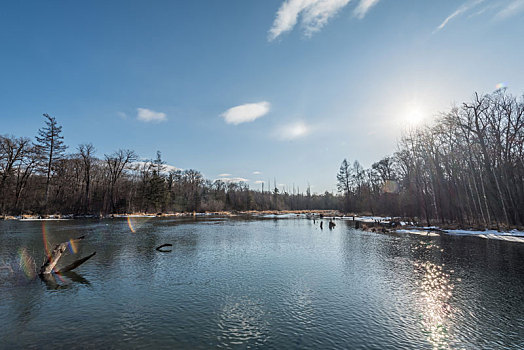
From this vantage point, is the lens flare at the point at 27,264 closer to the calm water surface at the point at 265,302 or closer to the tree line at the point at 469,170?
the calm water surface at the point at 265,302

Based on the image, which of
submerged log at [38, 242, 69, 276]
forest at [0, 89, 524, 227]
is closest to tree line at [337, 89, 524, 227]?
forest at [0, 89, 524, 227]

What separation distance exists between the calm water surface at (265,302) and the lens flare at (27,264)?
7 cm

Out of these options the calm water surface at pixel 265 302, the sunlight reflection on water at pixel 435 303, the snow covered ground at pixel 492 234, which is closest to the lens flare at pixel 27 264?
the calm water surface at pixel 265 302

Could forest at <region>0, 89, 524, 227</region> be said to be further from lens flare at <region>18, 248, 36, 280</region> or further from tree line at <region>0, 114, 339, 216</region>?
lens flare at <region>18, 248, 36, 280</region>

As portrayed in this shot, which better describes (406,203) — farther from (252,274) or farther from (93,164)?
(93,164)

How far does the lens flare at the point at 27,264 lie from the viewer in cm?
1142

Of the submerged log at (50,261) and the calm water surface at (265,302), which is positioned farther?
the submerged log at (50,261)

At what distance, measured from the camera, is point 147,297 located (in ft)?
29.2

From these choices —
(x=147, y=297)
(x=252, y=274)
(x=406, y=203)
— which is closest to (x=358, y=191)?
(x=406, y=203)

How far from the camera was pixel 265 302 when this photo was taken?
855 cm

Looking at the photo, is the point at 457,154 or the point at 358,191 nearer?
the point at 457,154

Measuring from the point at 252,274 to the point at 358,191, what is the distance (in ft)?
212

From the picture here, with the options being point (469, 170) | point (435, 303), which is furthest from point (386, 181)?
point (435, 303)

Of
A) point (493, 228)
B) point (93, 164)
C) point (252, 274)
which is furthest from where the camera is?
point (93, 164)
